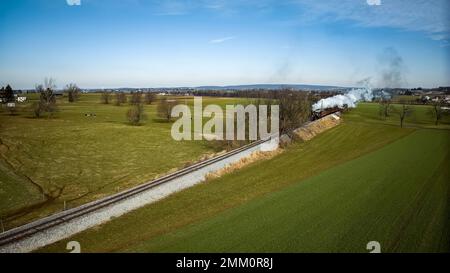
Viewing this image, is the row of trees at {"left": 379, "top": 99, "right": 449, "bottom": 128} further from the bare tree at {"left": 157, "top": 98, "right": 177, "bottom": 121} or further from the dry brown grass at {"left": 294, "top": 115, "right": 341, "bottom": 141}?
the bare tree at {"left": 157, "top": 98, "right": 177, "bottom": 121}

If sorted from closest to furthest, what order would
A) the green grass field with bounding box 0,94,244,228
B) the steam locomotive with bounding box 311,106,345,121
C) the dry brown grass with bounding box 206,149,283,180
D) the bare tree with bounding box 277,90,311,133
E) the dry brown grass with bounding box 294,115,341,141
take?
the green grass field with bounding box 0,94,244,228
the dry brown grass with bounding box 206,149,283,180
the bare tree with bounding box 277,90,311,133
the dry brown grass with bounding box 294,115,341,141
the steam locomotive with bounding box 311,106,345,121

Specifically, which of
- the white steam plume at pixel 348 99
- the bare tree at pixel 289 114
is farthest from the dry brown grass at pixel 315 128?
the white steam plume at pixel 348 99

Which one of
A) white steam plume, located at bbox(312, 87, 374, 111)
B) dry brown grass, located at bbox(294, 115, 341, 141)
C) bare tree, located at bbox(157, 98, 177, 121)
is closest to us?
dry brown grass, located at bbox(294, 115, 341, 141)

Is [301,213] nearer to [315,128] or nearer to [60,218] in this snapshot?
[60,218]

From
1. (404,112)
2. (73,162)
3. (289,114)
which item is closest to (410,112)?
(404,112)

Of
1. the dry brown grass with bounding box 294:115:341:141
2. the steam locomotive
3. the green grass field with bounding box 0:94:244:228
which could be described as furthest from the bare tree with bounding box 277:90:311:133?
the steam locomotive

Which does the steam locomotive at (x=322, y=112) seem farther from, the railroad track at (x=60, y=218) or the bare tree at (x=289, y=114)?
the railroad track at (x=60, y=218)
